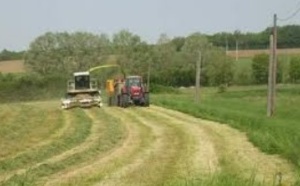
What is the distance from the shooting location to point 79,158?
17031 mm

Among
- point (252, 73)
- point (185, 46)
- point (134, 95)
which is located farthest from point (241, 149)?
point (185, 46)

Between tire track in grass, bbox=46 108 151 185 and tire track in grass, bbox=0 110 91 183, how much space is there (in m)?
1.03

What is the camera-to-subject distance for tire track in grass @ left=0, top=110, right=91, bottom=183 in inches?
589

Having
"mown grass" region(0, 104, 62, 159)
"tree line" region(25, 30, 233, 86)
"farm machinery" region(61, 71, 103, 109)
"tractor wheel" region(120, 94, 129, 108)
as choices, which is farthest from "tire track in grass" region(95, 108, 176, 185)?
"tree line" region(25, 30, 233, 86)

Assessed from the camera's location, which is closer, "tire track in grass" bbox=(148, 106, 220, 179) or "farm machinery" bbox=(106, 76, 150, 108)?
"tire track in grass" bbox=(148, 106, 220, 179)

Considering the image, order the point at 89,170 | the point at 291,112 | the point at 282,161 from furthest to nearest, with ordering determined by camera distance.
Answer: the point at 291,112 < the point at 282,161 < the point at 89,170

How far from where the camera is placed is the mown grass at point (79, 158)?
1345 cm

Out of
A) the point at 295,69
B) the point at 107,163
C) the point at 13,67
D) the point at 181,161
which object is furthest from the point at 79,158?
the point at 13,67

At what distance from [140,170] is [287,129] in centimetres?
1009

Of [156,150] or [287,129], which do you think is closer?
[156,150]

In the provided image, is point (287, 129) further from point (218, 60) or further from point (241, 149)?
point (218, 60)

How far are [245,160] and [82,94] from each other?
83.6ft

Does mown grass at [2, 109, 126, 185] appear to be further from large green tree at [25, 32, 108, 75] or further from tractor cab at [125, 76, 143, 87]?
large green tree at [25, 32, 108, 75]

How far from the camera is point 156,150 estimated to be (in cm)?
1908
